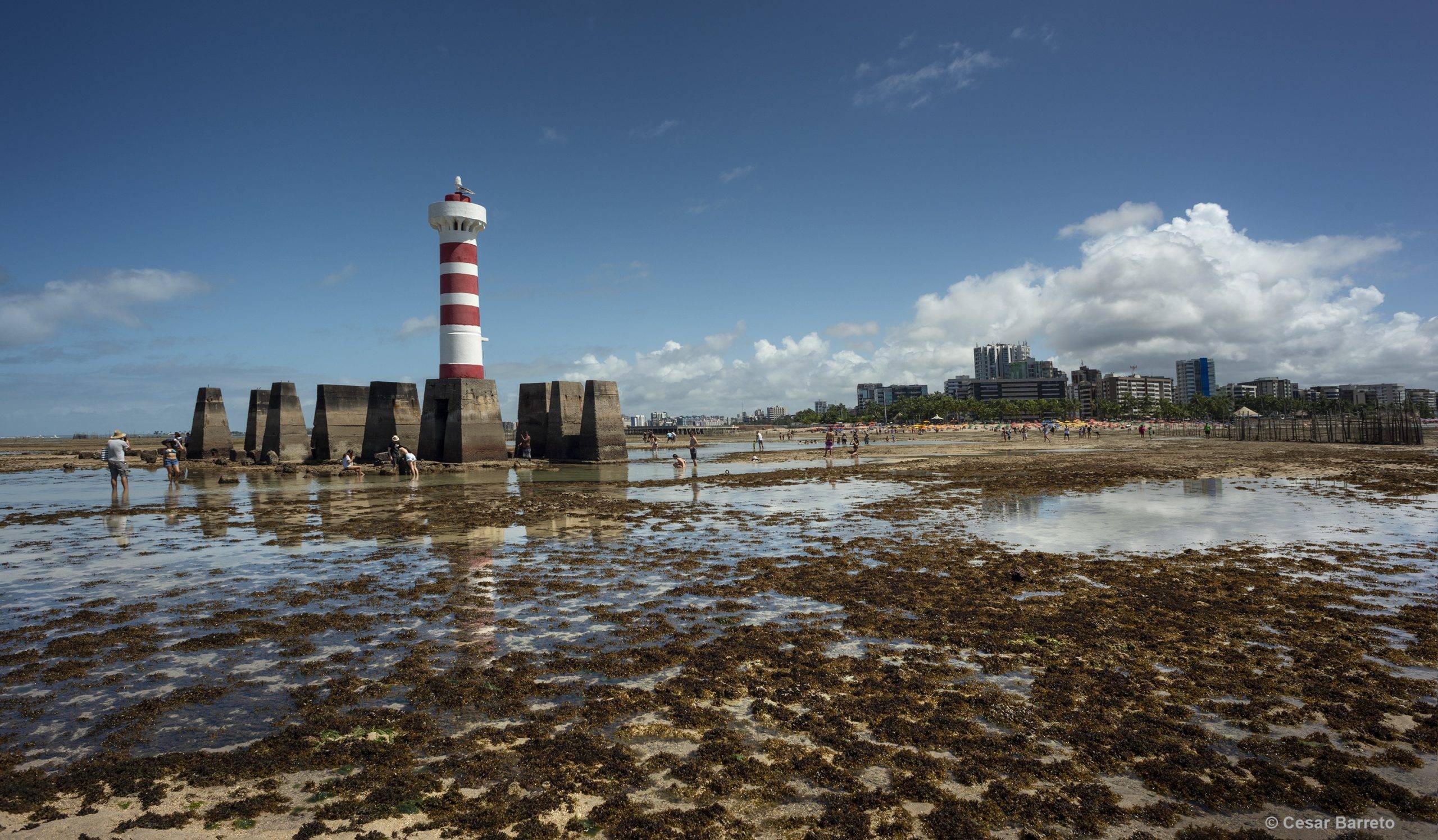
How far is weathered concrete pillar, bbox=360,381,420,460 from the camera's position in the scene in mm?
39062

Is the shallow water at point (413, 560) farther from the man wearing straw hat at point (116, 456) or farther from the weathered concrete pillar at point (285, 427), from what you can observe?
the weathered concrete pillar at point (285, 427)

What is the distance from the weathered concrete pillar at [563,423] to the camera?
40656mm

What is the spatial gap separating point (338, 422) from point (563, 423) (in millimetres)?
13708

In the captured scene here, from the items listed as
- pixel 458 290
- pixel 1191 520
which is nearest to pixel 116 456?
pixel 458 290

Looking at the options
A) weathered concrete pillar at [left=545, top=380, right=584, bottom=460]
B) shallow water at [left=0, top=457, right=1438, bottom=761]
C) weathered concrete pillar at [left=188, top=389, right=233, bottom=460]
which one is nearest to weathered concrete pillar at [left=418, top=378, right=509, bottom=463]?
weathered concrete pillar at [left=545, top=380, right=584, bottom=460]

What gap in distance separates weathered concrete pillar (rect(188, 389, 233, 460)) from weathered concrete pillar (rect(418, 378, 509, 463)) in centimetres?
1917

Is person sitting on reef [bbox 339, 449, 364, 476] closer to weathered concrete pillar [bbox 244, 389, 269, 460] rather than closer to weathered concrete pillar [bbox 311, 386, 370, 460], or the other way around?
weathered concrete pillar [bbox 311, 386, 370, 460]

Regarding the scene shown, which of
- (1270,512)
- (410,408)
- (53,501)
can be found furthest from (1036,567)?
(410,408)

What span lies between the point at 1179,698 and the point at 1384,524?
46.0 ft

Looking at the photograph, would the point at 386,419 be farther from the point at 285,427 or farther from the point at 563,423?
the point at 563,423

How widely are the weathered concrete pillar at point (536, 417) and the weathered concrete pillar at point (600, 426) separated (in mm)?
2578

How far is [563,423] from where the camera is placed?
1599 inches

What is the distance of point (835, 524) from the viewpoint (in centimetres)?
1625

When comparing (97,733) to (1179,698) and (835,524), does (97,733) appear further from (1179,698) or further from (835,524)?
(835,524)
